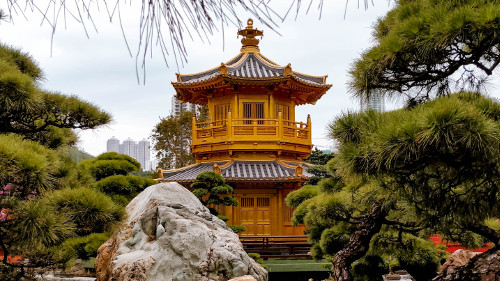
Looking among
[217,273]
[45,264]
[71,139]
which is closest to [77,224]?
[45,264]

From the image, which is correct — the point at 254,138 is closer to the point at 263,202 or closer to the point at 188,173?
the point at 263,202

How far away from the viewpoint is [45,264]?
4805 mm

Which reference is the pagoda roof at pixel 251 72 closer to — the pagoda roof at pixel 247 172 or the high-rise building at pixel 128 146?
the pagoda roof at pixel 247 172

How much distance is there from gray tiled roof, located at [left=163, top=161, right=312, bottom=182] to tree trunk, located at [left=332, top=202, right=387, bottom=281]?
25.6 ft

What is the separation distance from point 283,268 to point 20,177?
8100 mm

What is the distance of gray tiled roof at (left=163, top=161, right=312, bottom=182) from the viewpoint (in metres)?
13.4

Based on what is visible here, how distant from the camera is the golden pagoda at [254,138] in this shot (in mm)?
13945

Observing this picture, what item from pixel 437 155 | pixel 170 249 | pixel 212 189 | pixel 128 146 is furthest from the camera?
pixel 128 146

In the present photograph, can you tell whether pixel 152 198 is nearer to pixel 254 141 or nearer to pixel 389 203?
pixel 389 203

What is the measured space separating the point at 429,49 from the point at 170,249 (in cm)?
382

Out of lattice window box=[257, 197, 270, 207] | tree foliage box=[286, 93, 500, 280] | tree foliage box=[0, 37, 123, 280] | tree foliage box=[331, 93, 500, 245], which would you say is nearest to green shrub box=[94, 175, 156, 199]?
tree foliage box=[0, 37, 123, 280]

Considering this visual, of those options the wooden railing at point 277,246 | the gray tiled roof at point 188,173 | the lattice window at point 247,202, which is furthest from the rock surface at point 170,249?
the lattice window at point 247,202

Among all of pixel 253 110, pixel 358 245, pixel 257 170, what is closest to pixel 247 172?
pixel 257 170

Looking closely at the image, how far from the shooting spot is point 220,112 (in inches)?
604
